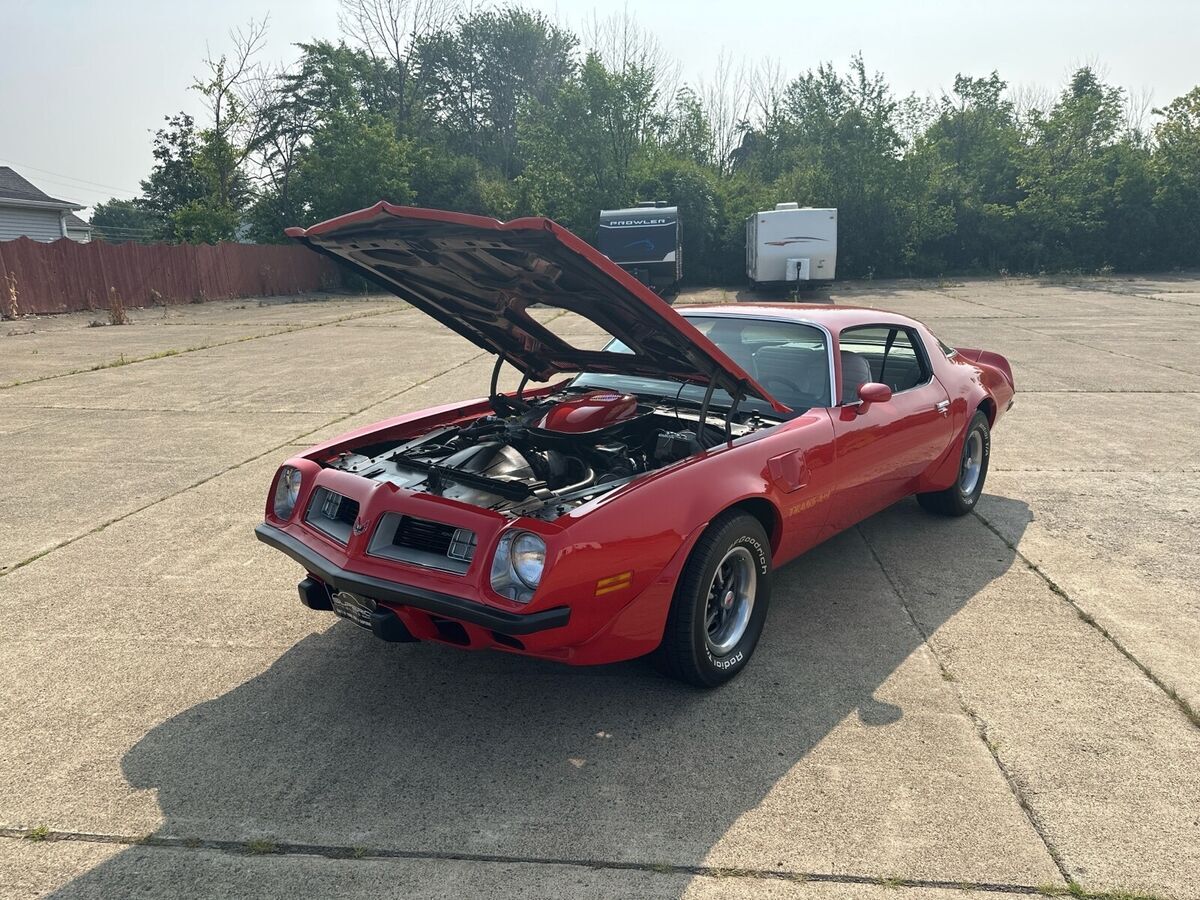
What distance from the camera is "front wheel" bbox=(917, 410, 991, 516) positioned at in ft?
18.2

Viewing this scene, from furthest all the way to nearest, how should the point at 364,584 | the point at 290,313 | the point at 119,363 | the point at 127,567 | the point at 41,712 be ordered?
the point at 290,313 < the point at 119,363 < the point at 127,567 < the point at 41,712 < the point at 364,584

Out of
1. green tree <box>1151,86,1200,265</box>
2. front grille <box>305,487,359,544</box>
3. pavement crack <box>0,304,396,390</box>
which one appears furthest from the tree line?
front grille <box>305,487,359,544</box>

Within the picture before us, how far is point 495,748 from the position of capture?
3.12 m

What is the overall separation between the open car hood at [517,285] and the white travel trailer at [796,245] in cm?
2312

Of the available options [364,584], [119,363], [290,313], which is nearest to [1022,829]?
[364,584]

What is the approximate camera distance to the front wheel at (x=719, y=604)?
3311mm

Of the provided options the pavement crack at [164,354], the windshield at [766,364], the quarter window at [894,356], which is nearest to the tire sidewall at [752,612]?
the windshield at [766,364]

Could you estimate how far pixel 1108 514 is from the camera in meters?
5.67

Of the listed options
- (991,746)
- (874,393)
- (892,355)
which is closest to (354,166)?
(892,355)

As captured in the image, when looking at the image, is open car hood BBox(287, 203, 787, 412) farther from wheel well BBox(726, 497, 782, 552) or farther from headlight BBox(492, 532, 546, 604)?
headlight BBox(492, 532, 546, 604)

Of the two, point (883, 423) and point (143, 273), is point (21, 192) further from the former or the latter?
point (883, 423)

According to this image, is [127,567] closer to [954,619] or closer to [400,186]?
[954,619]

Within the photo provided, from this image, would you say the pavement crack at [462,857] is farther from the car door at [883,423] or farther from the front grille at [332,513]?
the car door at [883,423]

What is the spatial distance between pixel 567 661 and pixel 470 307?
6.38 feet
